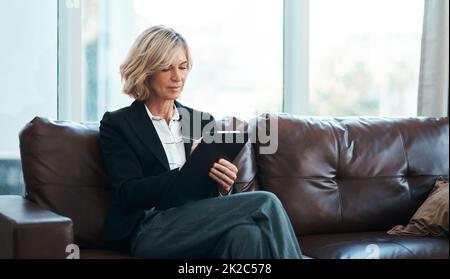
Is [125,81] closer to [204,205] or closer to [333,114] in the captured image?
[204,205]

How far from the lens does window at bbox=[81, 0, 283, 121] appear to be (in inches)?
124

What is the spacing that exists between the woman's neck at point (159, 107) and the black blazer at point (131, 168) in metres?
0.04

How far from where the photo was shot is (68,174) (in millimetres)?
2553

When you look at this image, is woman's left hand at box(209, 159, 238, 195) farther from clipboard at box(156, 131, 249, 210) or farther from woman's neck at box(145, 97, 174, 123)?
woman's neck at box(145, 97, 174, 123)

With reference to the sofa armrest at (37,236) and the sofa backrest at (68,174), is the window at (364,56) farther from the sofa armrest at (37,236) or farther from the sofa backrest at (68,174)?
the sofa armrest at (37,236)

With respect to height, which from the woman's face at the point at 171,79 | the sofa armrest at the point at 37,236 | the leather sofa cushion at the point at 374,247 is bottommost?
the leather sofa cushion at the point at 374,247

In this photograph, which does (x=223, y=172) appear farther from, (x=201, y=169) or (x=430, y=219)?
(x=430, y=219)

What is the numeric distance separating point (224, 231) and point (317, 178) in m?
0.81

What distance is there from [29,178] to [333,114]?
1767 mm

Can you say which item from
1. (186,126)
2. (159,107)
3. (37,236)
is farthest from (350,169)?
(37,236)

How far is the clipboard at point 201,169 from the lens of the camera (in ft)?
7.47

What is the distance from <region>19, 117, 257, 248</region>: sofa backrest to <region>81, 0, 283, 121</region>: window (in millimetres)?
573

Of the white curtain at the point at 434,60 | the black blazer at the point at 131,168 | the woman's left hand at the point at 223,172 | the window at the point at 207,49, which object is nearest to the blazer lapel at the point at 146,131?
the black blazer at the point at 131,168
